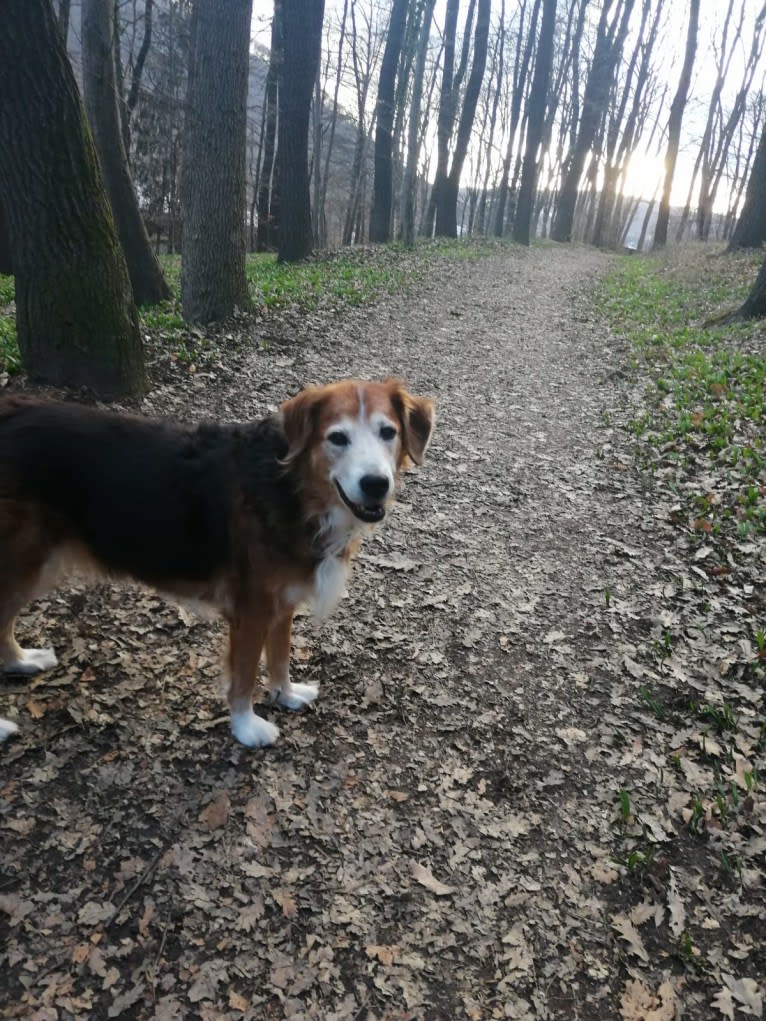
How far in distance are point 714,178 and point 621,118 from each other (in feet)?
24.6

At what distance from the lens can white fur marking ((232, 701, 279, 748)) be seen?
12.5 feet

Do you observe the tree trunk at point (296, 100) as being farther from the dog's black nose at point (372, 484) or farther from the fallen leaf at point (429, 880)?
the fallen leaf at point (429, 880)

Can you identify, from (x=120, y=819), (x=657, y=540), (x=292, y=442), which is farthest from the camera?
(x=657, y=540)

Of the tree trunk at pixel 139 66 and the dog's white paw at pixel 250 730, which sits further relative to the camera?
the tree trunk at pixel 139 66

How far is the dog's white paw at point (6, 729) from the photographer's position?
3.53 meters

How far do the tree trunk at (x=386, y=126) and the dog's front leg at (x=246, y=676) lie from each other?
23606 millimetres

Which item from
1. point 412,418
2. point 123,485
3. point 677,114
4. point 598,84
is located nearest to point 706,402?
point 412,418

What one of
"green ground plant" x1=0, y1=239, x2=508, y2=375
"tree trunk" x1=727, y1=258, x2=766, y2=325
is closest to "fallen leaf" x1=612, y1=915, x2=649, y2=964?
"green ground plant" x1=0, y1=239, x2=508, y2=375

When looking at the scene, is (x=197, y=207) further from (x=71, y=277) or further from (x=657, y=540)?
(x=657, y=540)

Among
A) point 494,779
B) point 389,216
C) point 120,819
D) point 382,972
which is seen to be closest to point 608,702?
point 494,779

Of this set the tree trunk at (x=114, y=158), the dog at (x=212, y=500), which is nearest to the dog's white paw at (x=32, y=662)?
the dog at (x=212, y=500)

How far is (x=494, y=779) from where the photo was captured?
378 centimetres

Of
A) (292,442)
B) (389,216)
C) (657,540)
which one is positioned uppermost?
(389,216)

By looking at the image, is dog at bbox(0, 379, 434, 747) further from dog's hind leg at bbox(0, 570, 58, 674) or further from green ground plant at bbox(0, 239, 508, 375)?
green ground plant at bbox(0, 239, 508, 375)
